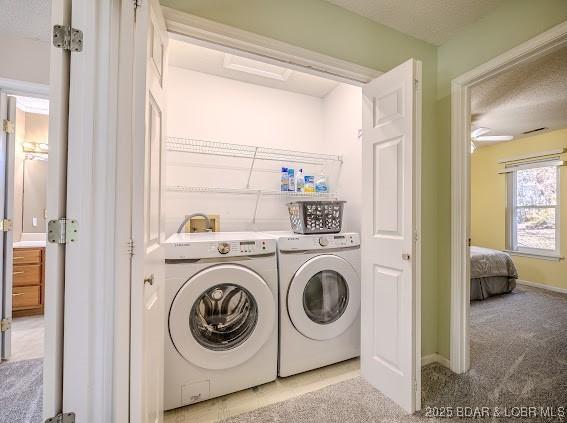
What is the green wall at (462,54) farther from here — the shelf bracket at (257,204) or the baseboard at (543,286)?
the baseboard at (543,286)

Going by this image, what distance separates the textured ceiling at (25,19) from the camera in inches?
65.8

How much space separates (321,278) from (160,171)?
1.26m

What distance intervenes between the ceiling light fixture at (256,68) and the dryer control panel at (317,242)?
→ 1427mm

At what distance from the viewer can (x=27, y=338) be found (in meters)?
2.40

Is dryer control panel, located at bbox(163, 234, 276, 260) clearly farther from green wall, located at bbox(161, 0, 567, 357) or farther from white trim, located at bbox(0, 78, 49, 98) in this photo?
white trim, located at bbox(0, 78, 49, 98)

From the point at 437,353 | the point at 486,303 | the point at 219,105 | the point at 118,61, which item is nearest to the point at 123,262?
the point at 118,61

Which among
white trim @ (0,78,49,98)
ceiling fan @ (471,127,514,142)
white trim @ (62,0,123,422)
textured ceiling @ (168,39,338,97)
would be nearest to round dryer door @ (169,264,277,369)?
white trim @ (62,0,123,422)

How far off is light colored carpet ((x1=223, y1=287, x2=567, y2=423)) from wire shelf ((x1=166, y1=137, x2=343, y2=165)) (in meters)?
1.90

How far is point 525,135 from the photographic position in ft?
13.9

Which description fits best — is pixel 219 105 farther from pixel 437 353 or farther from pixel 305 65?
pixel 437 353

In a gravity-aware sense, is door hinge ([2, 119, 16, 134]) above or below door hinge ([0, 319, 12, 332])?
above

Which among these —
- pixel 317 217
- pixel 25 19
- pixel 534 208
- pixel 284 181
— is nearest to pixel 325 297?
pixel 317 217

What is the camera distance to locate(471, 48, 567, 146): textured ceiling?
2.25 metres

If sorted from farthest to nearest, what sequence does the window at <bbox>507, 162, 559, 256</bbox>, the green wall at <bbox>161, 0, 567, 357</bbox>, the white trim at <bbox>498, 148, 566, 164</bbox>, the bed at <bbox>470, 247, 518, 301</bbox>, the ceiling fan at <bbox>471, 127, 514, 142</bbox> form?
the window at <bbox>507, 162, 559, 256</bbox>
the white trim at <bbox>498, 148, 566, 164</bbox>
the ceiling fan at <bbox>471, 127, 514, 142</bbox>
the bed at <bbox>470, 247, 518, 301</bbox>
the green wall at <bbox>161, 0, 567, 357</bbox>
